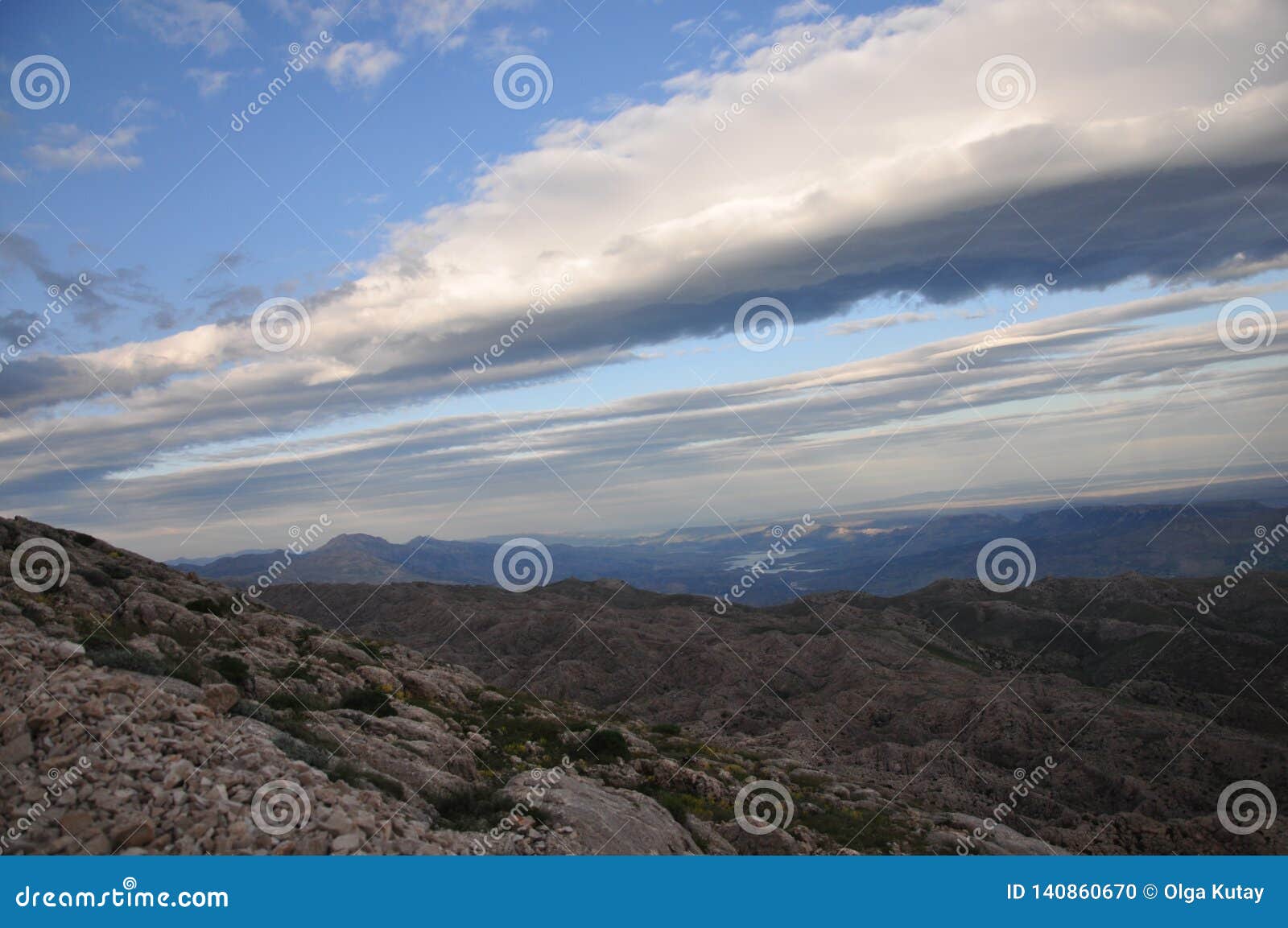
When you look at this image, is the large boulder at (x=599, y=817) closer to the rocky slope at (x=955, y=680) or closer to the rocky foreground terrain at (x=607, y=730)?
the rocky foreground terrain at (x=607, y=730)

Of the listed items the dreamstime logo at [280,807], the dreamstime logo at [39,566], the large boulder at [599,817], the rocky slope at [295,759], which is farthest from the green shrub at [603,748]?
the dreamstime logo at [39,566]

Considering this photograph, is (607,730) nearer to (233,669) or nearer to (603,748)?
(603,748)

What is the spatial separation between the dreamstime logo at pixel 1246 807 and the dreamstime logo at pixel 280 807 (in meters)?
38.6

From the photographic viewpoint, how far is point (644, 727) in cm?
4544

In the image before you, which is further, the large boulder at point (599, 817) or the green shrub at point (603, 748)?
the green shrub at point (603, 748)

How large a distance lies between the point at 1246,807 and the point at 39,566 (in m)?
62.4

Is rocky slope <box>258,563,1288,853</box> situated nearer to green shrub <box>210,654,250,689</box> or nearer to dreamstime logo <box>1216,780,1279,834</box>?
dreamstime logo <box>1216,780,1279,834</box>

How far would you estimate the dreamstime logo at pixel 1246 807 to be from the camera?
3284 cm

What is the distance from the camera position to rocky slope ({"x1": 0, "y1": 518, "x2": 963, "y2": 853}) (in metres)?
15.6

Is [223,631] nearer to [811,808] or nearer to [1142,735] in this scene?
[811,808]
